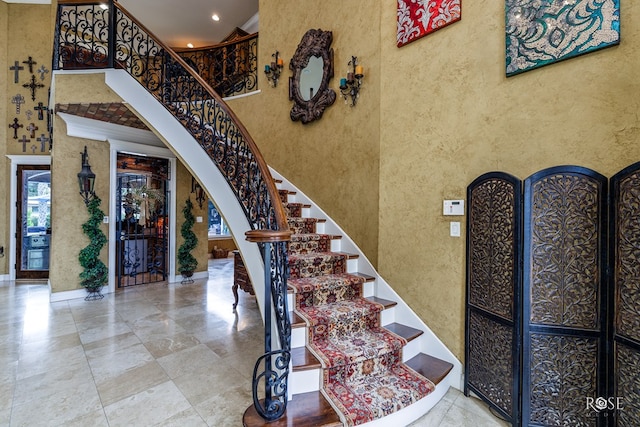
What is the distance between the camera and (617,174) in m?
1.74

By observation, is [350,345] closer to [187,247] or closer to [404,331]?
[404,331]

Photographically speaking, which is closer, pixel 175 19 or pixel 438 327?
pixel 438 327

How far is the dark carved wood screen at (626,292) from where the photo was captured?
1.67 metres

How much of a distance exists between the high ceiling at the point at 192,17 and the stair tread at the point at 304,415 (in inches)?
274

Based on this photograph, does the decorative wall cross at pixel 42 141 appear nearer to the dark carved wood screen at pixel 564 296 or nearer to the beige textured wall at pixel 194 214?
the beige textured wall at pixel 194 214

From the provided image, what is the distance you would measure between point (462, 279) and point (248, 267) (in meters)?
1.90

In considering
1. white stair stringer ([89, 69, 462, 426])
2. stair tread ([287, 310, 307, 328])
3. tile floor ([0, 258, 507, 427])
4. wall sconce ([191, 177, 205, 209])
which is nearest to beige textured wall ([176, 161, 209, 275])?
wall sconce ([191, 177, 205, 209])

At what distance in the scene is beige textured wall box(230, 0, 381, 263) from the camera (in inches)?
128

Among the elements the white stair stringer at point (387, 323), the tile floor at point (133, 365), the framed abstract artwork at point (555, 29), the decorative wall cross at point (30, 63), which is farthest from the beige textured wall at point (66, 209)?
the framed abstract artwork at point (555, 29)

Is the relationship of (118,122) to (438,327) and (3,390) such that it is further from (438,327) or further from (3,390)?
(438,327)

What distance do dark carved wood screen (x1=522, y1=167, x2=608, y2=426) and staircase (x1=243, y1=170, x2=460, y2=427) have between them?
26.7 inches

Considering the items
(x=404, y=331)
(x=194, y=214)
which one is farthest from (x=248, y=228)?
(x=194, y=214)

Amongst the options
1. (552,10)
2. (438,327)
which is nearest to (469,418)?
(438,327)

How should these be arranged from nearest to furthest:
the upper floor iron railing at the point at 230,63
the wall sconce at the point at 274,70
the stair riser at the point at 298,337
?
1. the stair riser at the point at 298,337
2. the wall sconce at the point at 274,70
3. the upper floor iron railing at the point at 230,63
